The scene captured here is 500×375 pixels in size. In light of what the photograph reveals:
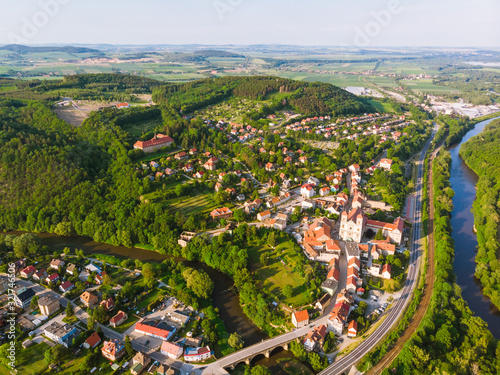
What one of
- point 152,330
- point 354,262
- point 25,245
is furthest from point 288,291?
point 25,245

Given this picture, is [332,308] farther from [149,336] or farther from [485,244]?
[485,244]

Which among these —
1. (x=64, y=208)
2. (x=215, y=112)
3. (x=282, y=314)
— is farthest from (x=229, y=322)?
(x=215, y=112)

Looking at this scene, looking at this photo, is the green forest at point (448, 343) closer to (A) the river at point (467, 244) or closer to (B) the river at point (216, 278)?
(A) the river at point (467, 244)

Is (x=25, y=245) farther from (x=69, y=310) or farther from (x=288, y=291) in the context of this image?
(x=288, y=291)

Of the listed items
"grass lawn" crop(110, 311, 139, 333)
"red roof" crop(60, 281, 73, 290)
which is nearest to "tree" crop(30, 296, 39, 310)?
"red roof" crop(60, 281, 73, 290)

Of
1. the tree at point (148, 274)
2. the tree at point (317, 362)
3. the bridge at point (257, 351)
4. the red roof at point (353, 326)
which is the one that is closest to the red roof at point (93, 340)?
the tree at point (148, 274)

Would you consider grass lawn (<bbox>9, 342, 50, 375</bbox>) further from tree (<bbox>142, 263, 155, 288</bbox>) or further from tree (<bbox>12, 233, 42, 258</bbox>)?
tree (<bbox>12, 233, 42, 258</bbox>)

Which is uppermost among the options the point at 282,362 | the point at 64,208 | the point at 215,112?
the point at 215,112
